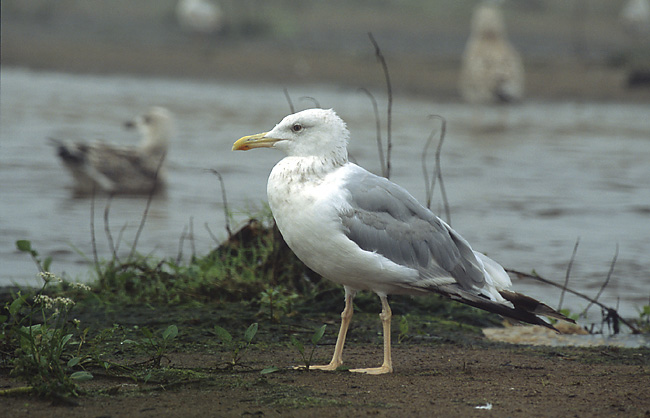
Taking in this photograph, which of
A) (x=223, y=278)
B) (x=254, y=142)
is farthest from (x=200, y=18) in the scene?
(x=254, y=142)

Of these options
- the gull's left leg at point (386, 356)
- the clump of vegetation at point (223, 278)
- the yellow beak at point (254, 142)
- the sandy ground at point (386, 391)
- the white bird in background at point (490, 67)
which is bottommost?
the sandy ground at point (386, 391)

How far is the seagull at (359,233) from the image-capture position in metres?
4.17

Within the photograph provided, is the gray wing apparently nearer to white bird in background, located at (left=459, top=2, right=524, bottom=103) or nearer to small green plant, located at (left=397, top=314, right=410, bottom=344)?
small green plant, located at (left=397, top=314, right=410, bottom=344)

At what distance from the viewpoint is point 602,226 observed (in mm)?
10062

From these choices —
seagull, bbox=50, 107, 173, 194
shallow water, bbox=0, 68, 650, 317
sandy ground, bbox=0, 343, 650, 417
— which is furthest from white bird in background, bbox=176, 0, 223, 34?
sandy ground, bbox=0, 343, 650, 417

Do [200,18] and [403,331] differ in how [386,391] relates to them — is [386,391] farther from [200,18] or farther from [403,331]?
[200,18]

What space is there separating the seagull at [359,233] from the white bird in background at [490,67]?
1664cm

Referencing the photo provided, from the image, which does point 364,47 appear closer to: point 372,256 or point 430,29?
point 430,29

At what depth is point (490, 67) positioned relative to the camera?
823 inches

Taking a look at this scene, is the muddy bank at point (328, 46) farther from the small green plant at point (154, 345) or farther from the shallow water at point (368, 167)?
the small green plant at point (154, 345)

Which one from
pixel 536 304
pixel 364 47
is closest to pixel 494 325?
pixel 536 304

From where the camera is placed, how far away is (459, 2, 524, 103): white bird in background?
20.7 m

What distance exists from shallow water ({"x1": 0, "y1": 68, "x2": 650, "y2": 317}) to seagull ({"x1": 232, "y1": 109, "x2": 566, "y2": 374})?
1.93 meters

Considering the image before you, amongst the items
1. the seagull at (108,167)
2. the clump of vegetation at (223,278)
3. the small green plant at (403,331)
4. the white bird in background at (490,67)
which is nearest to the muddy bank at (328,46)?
the white bird in background at (490,67)
